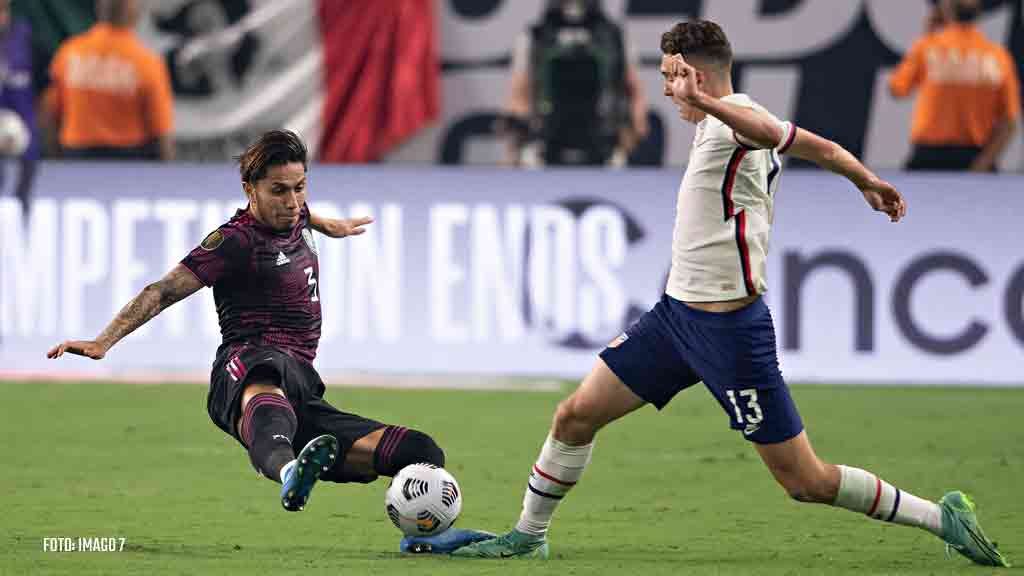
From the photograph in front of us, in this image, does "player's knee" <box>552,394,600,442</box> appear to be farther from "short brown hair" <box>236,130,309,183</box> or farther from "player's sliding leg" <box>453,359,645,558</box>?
"short brown hair" <box>236,130,309,183</box>

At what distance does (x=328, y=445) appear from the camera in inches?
266

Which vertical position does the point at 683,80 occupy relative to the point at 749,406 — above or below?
above

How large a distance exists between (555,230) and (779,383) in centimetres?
747

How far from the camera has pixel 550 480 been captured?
24.5 feet

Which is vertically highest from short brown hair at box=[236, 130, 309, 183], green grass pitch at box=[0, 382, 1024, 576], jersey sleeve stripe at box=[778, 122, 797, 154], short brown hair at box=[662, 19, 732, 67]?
short brown hair at box=[662, 19, 732, 67]

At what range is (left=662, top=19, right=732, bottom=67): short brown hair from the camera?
7.06m

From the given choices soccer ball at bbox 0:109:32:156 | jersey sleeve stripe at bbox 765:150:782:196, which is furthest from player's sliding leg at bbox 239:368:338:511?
soccer ball at bbox 0:109:32:156

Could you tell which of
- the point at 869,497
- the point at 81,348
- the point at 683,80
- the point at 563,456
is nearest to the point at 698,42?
the point at 683,80

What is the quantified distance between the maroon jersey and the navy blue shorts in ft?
4.12

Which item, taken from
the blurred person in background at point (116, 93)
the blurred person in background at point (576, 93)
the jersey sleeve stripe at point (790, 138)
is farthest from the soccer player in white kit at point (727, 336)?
the blurred person in background at point (116, 93)

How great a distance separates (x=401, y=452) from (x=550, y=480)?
563 mm

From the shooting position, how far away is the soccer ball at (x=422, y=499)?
24.1ft

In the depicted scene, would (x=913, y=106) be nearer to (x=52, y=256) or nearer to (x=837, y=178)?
(x=837, y=178)

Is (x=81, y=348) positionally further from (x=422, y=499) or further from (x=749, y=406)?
(x=749, y=406)
